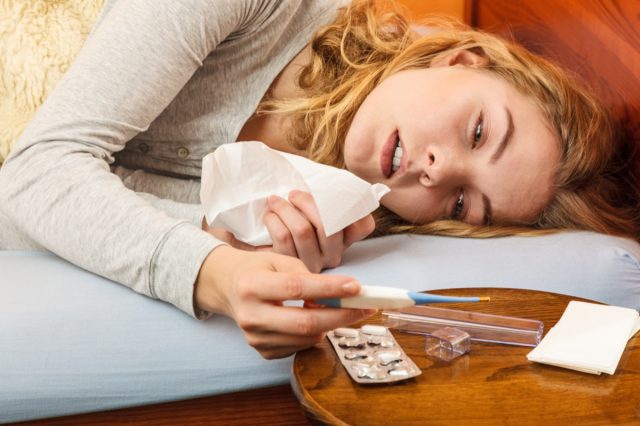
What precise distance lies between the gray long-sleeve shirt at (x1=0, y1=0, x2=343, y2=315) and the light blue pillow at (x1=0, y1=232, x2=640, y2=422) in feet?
0.10

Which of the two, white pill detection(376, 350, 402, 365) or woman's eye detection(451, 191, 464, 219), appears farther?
woman's eye detection(451, 191, 464, 219)

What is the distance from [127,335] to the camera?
0.71 m

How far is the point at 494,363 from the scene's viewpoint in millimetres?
642

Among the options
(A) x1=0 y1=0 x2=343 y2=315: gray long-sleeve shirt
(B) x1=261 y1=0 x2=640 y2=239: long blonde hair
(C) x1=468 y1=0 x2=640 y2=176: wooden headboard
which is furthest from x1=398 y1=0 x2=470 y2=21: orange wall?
(A) x1=0 y1=0 x2=343 y2=315: gray long-sleeve shirt

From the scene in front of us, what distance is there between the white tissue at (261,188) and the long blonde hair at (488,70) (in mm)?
195

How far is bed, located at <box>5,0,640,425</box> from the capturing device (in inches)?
26.9

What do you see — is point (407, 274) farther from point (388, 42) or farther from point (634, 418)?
point (388, 42)

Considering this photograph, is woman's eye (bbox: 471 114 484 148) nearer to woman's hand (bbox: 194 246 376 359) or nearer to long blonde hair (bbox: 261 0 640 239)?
long blonde hair (bbox: 261 0 640 239)

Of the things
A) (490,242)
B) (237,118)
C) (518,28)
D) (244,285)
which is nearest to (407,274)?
(490,242)

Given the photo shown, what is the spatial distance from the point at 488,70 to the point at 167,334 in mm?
628

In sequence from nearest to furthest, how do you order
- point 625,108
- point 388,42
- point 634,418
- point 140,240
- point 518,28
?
point 634,418
point 140,240
point 625,108
point 388,42
point 518,28

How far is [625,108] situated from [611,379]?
588 mm

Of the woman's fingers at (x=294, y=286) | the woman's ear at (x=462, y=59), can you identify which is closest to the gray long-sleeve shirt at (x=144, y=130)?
the woman's fingers at (x=294, y=286)

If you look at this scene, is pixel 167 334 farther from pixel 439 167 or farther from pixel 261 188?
pixel 439 167
